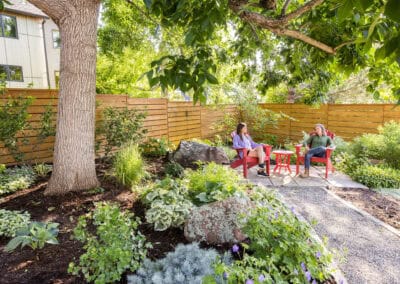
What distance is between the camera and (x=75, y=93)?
119 inches

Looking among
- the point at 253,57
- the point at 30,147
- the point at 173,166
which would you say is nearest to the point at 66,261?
the point at 173,166

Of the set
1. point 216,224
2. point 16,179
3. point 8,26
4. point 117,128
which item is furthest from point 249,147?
point 8,26

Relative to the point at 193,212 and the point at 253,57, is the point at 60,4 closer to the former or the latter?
the point at 253,57

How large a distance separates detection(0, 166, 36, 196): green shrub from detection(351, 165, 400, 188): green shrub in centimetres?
567

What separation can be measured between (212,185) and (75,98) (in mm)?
1902

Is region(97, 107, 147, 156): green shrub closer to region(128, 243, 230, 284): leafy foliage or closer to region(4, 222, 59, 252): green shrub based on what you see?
region(4, 222, 59, 252): green shrub

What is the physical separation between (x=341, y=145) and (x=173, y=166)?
4.83 meters

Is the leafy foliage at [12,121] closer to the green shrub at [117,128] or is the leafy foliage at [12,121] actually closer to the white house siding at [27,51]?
the green shrub at [117,128]

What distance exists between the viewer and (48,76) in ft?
45.8

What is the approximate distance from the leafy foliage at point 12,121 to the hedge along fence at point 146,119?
0.75 feet

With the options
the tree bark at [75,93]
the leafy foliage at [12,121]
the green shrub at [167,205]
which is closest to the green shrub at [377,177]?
the green shrub at [167,205]

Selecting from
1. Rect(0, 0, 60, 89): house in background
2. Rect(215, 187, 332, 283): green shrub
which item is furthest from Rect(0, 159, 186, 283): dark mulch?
Rect(0, 0, 60, 89): house in background

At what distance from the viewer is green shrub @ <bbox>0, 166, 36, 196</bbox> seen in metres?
3.41

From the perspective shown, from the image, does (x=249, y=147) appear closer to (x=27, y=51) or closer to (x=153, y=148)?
(x=153, y=148)
